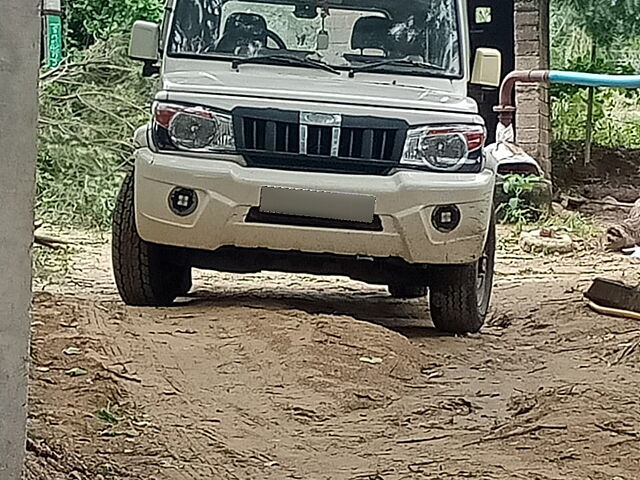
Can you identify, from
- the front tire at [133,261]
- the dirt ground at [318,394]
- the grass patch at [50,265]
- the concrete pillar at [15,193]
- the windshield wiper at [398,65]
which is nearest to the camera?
the concrete pillar at [15,193]

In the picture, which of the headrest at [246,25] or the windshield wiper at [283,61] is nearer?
the windshield wiper at [283,61]

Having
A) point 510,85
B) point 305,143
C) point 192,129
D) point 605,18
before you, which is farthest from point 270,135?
point 605,18

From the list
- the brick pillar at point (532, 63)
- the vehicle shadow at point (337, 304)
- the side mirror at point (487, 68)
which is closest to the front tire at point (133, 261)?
the vehicle shadow at point (337, 304)

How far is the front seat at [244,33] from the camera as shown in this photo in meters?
6.16

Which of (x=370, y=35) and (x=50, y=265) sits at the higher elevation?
(x=370, y=35)

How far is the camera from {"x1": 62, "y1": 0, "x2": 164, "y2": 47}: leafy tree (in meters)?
15.2

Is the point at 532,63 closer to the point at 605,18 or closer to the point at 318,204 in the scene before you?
the point at 605,18

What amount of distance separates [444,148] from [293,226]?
2.88 feet

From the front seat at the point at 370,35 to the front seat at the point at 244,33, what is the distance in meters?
0.51

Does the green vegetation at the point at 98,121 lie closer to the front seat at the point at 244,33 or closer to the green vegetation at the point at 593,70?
the green vegetation at the point at 593,70

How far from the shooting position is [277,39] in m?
6.24

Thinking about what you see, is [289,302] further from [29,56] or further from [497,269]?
[29,56]

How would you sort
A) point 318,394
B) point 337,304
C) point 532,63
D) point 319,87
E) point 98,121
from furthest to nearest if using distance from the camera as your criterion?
point 532,63 → point 98,121 → point 337,304 → point 319,87 → point 318,394

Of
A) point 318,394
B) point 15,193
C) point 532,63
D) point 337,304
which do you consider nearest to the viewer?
point 15,193
